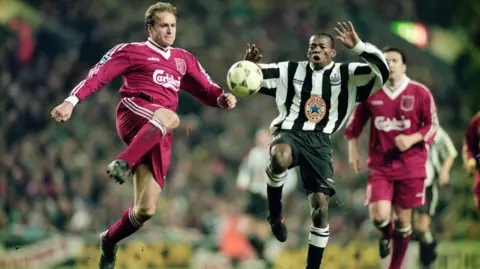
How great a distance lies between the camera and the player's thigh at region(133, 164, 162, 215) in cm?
686

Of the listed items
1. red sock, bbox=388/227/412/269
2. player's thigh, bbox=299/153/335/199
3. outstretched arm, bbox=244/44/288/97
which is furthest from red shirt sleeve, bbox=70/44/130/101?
red sock, bbox=388/227/412/269

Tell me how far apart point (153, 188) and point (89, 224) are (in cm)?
583

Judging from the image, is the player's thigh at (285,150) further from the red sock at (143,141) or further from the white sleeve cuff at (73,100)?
the white sleeve cuff at (73,100)

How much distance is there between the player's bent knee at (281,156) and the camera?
7047mm

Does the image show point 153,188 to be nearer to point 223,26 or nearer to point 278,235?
point 278,235

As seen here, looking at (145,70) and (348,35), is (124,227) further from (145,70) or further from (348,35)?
(348,35)

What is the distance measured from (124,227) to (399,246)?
300 centimetres

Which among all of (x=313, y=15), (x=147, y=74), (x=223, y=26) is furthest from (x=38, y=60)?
(x=147, y=74)

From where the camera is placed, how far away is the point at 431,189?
32.3 feet

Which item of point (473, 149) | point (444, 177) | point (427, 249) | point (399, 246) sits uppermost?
point (473, 149)

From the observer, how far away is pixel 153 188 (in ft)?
22.6

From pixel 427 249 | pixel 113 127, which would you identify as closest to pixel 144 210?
pixel 427 249

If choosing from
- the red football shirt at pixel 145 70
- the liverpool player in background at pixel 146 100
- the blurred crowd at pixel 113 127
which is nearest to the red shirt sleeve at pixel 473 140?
the liverpool player in background at pixel 146 100

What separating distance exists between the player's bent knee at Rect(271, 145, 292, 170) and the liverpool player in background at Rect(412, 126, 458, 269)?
9.89 ft
